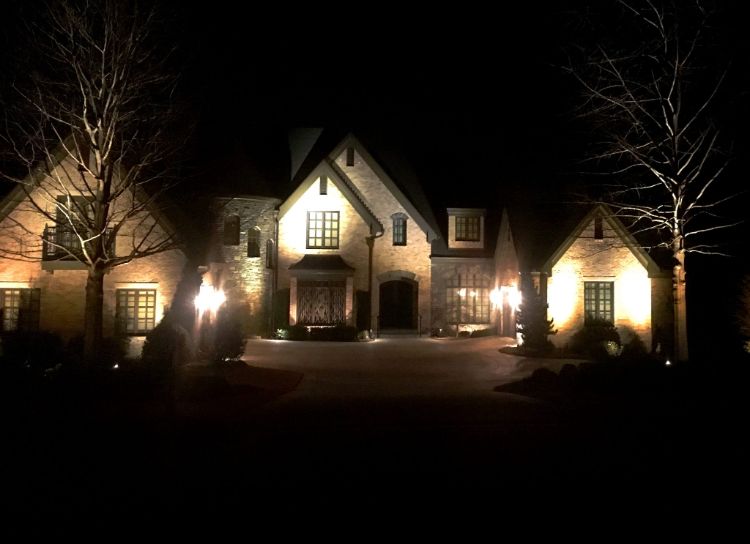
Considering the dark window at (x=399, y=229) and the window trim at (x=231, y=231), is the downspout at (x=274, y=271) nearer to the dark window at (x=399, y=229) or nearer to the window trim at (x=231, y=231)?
the window trim at (x=231, y=231)

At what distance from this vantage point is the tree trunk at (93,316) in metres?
18.1

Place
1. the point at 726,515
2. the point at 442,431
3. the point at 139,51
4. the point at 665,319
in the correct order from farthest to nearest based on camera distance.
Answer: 1. the point at 665,319
2. the point at 139,51
3. the point at 442,431
4. the point at 726,515

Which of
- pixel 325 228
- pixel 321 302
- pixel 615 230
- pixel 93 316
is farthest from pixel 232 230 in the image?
pixel 615 230

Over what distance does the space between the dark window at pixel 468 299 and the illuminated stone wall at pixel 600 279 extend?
6.57m

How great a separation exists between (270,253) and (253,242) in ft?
3.30

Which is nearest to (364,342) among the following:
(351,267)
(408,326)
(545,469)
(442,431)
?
(351,267)

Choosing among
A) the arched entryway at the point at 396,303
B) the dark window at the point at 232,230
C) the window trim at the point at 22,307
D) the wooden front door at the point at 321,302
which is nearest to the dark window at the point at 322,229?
the wooden front door at the point at 321,302

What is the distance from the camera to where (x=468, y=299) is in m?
34.0

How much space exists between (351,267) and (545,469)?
77.3 feet

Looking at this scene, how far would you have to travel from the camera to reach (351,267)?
105ft

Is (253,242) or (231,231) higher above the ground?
(231,231)

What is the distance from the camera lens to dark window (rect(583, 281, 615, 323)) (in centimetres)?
2798

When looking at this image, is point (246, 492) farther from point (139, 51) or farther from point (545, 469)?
point (139, 51)

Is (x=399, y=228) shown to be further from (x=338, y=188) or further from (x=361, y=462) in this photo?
(x=361, y=462)
